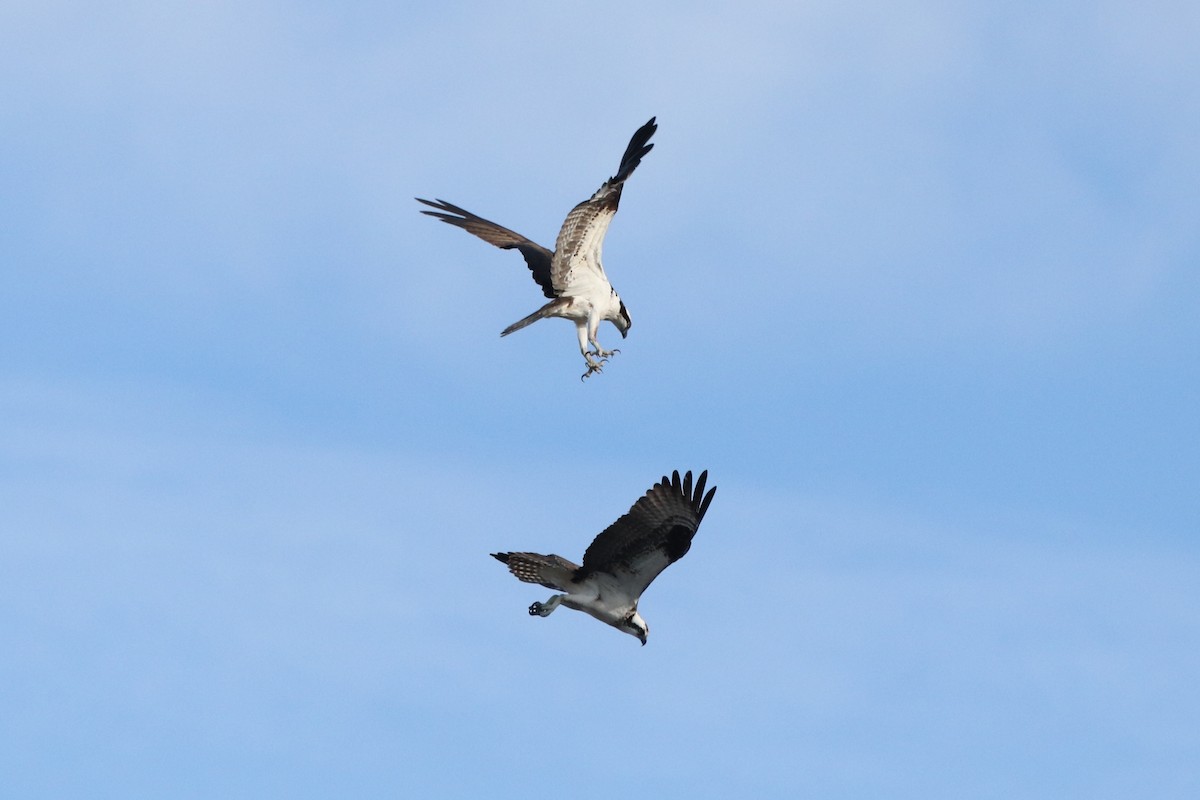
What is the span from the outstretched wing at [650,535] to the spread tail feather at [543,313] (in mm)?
4082

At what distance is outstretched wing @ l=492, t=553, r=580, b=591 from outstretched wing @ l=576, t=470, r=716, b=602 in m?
0.19

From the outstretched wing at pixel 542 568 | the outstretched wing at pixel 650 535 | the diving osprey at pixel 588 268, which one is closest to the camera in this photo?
the outstretched wing at pixel 650 535

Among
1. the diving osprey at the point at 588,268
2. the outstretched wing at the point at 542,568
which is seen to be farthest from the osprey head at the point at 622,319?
the outstretched wing at the point at 542,568

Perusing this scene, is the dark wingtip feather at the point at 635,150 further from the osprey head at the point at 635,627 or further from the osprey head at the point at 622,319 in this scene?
the osprey head at the point at 635,627

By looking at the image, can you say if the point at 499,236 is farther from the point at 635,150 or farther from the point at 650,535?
the point at 650,535

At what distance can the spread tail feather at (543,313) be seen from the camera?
2555 cm

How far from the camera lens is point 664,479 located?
72.0 ft

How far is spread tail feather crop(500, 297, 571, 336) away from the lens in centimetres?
2555

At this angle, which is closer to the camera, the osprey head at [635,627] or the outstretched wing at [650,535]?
the outstretched wing at [650,535]

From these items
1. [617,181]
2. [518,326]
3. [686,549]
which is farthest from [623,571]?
[617,181]

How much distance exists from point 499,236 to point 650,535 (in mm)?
10111

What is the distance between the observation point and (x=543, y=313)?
25.8 meters

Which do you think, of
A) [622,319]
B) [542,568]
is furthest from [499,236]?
[542,568]

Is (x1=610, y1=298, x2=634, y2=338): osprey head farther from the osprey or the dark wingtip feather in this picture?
the osprey
